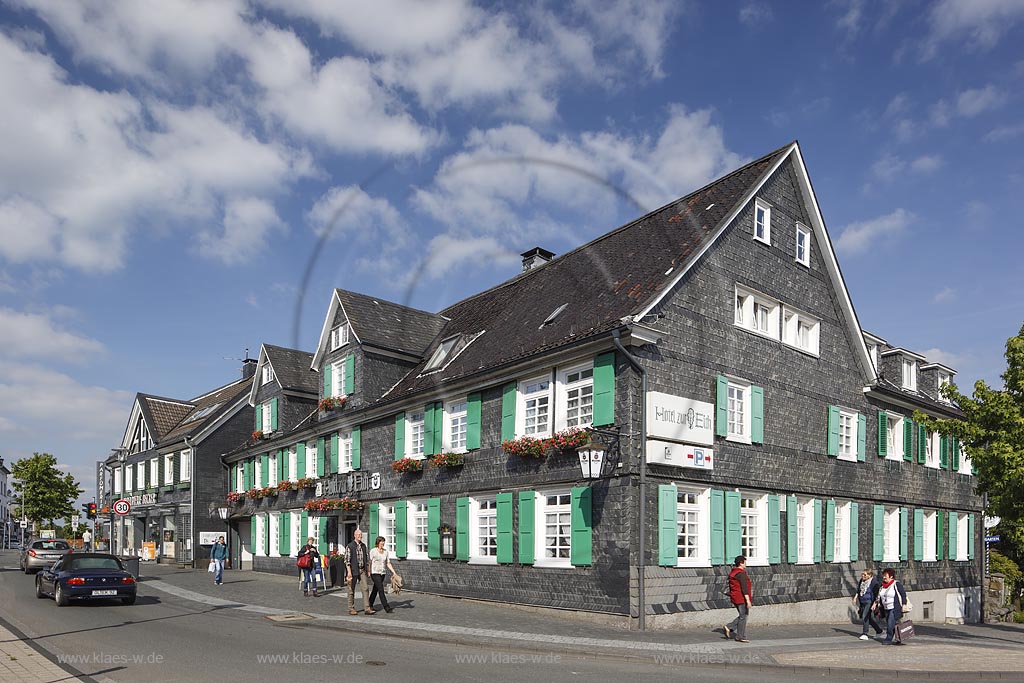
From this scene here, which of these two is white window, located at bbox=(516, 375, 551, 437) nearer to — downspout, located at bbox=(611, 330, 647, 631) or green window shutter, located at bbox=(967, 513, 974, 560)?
downspout, located at bbox=(611, 330, 647, 631)

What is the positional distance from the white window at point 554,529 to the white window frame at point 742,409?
4.54 meters

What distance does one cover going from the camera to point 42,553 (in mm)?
34844

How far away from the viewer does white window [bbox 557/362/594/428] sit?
66.2 feet

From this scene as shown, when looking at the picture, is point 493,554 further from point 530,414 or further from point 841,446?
point 841,446

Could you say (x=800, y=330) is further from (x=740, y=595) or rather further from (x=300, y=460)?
(x=300, y=460)

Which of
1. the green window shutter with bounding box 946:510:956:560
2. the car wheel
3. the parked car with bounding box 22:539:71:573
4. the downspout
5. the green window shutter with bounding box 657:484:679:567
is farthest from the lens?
the parked car with bounding box 22:539:71:573

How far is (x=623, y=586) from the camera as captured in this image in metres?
18.4

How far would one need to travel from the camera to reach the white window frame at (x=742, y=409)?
21.6m

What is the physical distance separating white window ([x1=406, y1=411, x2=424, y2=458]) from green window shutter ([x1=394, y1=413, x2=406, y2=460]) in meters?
0.11

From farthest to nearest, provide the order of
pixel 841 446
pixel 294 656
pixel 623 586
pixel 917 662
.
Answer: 1. pixel 841 446
2. pixel 623 586
3. pixel 917 662
4. pixel 294 656

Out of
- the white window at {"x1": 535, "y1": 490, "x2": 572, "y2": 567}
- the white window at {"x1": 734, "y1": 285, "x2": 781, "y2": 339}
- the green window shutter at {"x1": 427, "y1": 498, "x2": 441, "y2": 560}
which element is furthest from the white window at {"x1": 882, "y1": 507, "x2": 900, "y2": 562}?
the green window shutter at {"x1": 427, "y1": 498, "x2": 441, "y2": 560}

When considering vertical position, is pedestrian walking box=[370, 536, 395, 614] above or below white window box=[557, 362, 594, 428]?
below

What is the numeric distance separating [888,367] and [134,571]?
2615cm

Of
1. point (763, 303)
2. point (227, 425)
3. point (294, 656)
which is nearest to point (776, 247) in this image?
point (763, 303)
